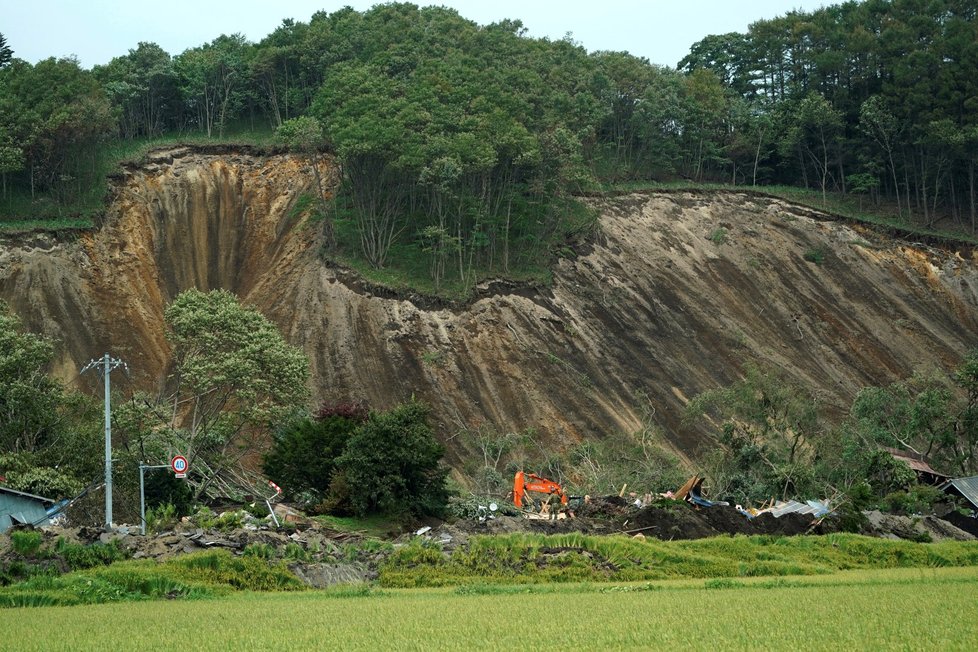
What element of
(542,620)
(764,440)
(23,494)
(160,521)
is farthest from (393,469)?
(764,440)

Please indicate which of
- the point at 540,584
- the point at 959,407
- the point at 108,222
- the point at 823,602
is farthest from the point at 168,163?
the point at 823,602

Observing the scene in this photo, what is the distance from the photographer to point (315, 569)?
1030 inches

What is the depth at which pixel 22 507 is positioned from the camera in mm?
33750

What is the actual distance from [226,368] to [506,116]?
28470 mm

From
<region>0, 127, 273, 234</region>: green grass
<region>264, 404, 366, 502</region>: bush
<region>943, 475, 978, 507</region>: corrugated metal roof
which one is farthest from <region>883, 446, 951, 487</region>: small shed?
<region>0, 127, 273, 234</region>: green grass

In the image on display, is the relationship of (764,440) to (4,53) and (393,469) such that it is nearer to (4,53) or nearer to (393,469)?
(393,469)

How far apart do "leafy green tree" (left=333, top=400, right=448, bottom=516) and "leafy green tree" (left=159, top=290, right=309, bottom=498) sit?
344 centimetres

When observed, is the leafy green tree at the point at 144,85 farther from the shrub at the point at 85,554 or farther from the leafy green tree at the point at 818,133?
the shrub at the point at 85,554

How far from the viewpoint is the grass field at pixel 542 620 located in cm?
1518

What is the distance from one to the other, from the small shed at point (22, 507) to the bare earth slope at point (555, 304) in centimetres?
1991

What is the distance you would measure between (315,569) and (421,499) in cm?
1157

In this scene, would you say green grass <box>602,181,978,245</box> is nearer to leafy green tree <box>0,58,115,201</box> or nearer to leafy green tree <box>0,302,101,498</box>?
leafy green tree <box>0,58,115,201</box>

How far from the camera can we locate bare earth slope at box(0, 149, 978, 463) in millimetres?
56219

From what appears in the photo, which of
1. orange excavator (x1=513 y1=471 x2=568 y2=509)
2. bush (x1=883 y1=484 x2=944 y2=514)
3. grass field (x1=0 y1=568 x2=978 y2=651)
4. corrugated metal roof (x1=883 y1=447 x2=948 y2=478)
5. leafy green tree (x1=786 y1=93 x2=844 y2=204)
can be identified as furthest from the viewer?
leafy green tree (x1=786 y1=93 x2=844 y2=204)
